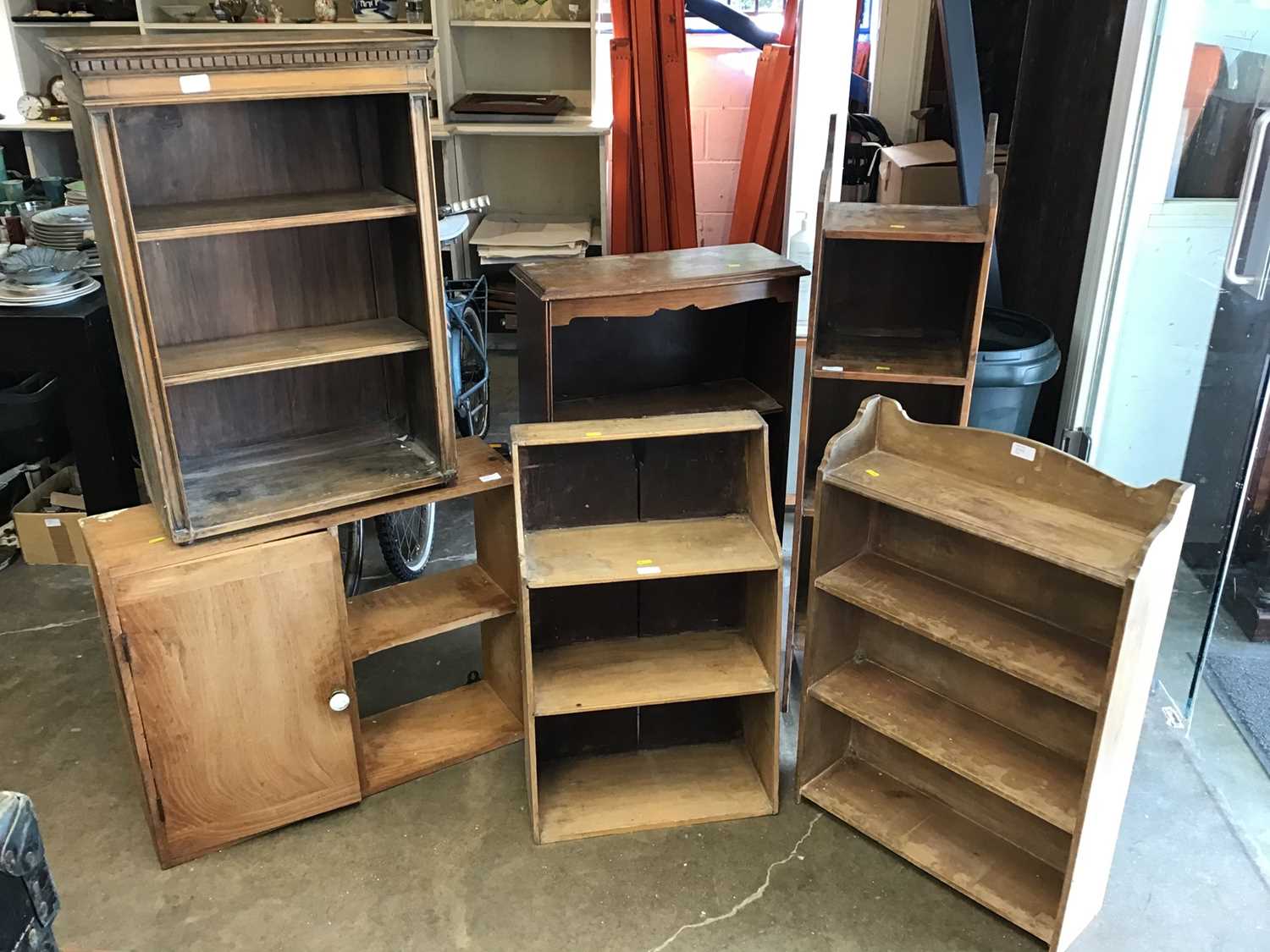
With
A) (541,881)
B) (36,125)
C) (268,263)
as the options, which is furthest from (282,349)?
(36,125)

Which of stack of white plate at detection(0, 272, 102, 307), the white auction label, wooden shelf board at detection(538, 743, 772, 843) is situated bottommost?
wooden shelf board at detection(538, 743, 772, 843)

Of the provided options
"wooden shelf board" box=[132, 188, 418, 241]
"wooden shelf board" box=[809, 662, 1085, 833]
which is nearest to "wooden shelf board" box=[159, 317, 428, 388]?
"wooden shelf board" box=[132, 188, 418, 241]

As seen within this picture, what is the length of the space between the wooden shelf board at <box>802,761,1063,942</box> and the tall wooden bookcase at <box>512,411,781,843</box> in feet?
0.64

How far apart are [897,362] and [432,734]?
1.44 metres

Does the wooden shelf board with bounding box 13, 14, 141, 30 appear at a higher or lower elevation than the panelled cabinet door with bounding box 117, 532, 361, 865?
higher

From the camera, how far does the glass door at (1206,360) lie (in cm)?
265

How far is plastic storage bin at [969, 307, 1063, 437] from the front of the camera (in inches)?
112

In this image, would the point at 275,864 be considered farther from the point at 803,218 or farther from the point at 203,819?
the point at 803,218

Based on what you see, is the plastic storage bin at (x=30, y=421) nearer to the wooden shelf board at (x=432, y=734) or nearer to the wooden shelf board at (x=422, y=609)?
the wooden shelf board at (x=422, y=609)

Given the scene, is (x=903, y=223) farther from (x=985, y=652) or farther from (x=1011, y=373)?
(x=985, y=652)

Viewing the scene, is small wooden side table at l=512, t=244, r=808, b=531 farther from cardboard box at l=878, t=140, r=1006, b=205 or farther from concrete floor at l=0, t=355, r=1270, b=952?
cardboard box at l=878, t=140, r=1006, b=205

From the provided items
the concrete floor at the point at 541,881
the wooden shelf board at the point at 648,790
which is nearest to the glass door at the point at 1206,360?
the concrete floor at the point at 541,881

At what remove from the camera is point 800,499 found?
2625 mm

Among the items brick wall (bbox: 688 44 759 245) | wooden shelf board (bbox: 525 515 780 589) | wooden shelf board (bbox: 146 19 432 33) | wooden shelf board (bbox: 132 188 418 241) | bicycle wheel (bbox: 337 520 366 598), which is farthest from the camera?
brick wall (bbox: 688 44 759 245)
